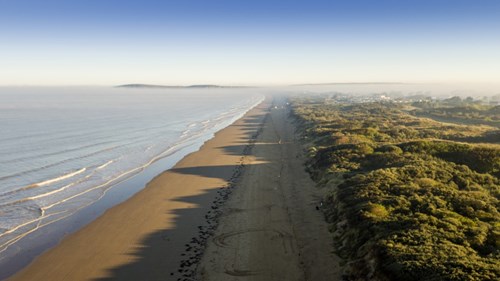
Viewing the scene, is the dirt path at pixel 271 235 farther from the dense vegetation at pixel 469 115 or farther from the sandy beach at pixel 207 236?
the dense vegetation at pixel 469 115

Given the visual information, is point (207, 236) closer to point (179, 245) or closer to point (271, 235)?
point (179, 245)

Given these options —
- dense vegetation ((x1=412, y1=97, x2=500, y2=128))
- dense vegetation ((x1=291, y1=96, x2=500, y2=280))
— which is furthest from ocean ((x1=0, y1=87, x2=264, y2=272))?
dense vegetation ((x1=412, y1=97, x2=500, y2=128))

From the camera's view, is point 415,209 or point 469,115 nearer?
point 415,209

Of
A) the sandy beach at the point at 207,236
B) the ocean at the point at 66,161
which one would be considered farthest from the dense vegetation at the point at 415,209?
the ocean at the point at 66,161

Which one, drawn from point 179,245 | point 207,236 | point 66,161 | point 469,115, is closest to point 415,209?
point 207,236

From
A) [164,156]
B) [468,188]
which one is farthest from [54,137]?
[468,188]

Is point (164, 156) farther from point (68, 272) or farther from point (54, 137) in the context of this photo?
point (68, 272)

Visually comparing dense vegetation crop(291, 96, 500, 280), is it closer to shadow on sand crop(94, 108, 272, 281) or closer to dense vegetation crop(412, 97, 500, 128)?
shadow on sand crop(94, 108, 272, 281)
